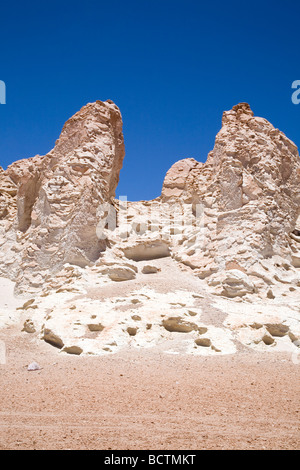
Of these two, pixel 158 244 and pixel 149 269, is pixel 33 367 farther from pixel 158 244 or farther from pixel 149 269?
pixel 158 244

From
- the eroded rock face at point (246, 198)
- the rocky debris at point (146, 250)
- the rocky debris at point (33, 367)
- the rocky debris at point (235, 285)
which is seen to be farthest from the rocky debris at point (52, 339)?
the rocky debris at point (146, 250)

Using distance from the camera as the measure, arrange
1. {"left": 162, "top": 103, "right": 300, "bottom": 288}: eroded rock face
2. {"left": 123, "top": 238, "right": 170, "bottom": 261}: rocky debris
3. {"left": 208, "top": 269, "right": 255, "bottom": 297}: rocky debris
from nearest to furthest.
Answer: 1. {"left": 208, "top": 269, "right": 255, "bottom": 297}: rocky debris
2. {"left": 162, "top": 103, "right": 300, "bottom": 288}: eroded rock face
3. {"left": 123, "top": 238, "right": 170, "bottom": 261}: rocky debris

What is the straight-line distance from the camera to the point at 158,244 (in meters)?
18.4

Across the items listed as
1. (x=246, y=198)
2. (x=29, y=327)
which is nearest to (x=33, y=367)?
(x=29, y=327)

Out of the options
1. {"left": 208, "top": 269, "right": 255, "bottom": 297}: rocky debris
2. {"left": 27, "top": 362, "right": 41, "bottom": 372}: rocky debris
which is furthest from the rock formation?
{"left": 27, "top": 362, "right": 41, "bottom": 372}: rocky debris

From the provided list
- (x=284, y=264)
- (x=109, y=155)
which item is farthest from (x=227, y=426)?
(x=109, y=155)

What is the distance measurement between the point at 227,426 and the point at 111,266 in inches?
439

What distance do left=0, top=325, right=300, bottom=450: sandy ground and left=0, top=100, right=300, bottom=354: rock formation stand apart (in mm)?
1352

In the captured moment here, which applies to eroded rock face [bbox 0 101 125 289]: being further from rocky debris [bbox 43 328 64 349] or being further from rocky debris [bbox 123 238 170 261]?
rocky debris [bbox 43 328 64 349]

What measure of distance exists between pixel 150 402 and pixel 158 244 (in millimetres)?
13106

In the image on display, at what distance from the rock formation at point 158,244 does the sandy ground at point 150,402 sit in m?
1.35

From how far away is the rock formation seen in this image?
1048 cm

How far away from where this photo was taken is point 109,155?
19.4 meters

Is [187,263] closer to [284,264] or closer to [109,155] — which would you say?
[284,264]
